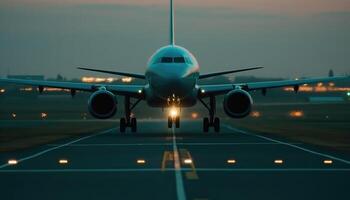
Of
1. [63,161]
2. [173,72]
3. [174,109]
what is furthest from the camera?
[174,109]

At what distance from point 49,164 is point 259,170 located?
5.42m

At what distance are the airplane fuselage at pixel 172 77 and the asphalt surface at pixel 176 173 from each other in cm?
1027

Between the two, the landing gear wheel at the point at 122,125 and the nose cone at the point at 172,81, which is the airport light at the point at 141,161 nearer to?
the nose cone at the point at 172,81

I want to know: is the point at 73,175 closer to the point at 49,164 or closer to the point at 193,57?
the point at 49,164

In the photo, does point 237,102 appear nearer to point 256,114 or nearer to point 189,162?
point 189,162

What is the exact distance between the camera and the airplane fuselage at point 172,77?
40.4 m

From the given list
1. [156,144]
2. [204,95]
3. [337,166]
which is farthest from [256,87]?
[337,166]

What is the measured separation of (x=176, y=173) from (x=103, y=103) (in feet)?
78.1

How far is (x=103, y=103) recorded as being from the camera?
141 feet

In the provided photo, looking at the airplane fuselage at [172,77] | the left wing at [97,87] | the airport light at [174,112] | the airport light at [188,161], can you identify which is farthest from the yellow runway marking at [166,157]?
the left wing at [97,87]

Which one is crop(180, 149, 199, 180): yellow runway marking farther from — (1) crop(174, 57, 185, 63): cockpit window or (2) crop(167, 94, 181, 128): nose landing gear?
(2) crop(167, 94, 181, 128): nose landing gear

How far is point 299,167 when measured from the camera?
21.0 meters

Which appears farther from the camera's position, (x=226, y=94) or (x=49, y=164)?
(x=226, y=94)

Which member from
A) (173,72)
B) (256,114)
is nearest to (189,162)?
(173,72)
